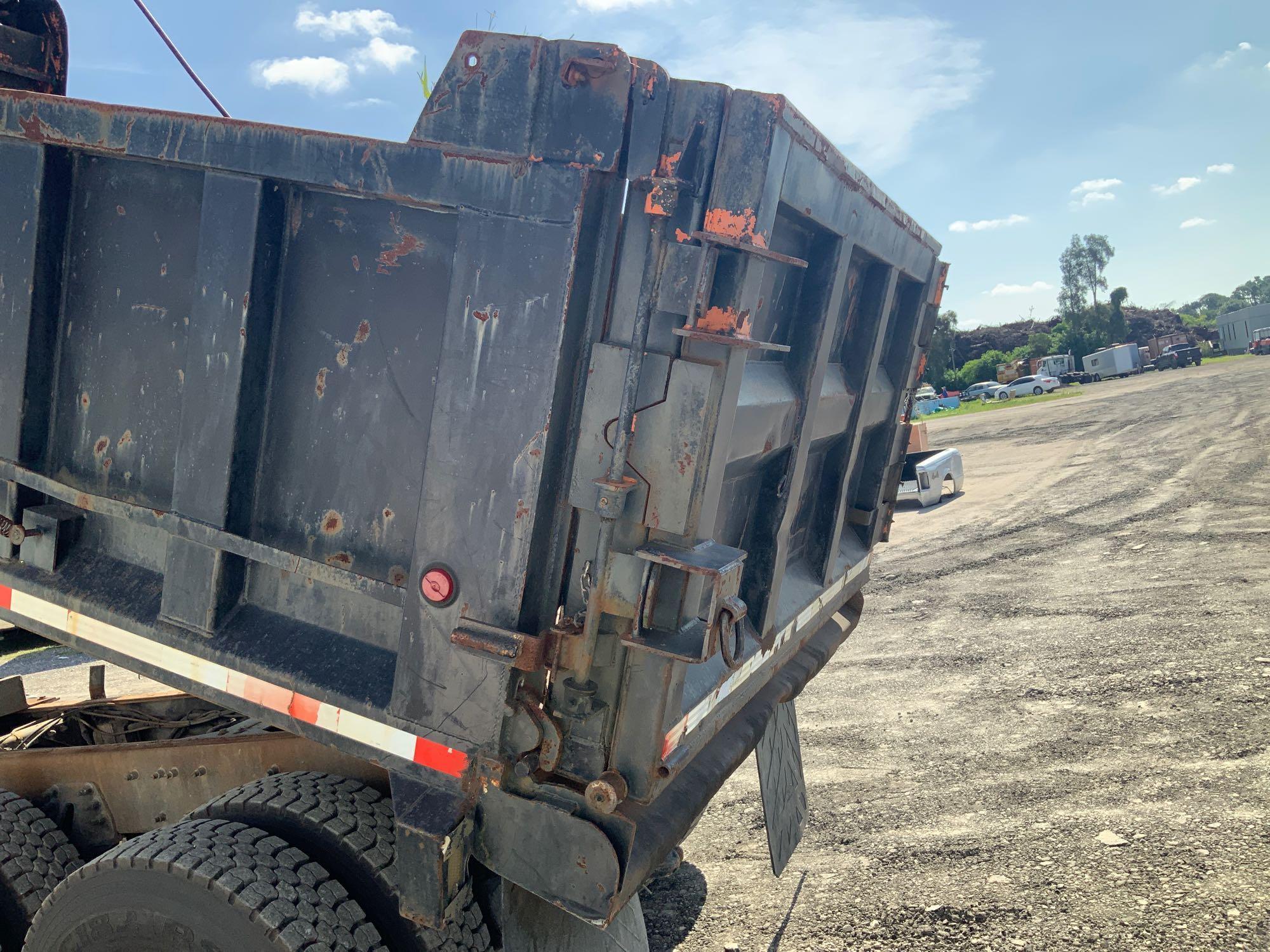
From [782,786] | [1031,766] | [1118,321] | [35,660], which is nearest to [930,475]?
[1031,766]

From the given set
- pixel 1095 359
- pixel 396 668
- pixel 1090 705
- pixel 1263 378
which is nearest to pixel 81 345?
pixel 396 668

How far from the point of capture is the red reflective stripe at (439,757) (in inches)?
75.5

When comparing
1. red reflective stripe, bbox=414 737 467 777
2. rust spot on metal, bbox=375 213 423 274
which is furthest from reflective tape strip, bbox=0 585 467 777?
rust spot on metal, bbox=375 213 423 274

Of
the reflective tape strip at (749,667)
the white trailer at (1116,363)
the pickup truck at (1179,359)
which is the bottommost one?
the reflective tape strip at (749,667)

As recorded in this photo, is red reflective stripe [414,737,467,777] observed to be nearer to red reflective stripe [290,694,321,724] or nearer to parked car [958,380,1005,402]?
red reflective stripe [290,694,321,724]

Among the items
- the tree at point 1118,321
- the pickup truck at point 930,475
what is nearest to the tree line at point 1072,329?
the tree at point 1118,321

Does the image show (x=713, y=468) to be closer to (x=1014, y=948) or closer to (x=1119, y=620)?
(x=1014, y=948)

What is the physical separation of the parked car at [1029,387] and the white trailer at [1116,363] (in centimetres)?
249

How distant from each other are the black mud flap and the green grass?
2896 centimetres

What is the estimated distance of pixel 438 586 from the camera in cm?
192

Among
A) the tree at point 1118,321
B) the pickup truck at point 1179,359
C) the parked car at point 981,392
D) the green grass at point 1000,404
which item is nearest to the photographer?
the green grass at point 1000,404

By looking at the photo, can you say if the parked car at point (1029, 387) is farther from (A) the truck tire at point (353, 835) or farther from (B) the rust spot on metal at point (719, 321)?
(A) the truck tire at point (353, 835)

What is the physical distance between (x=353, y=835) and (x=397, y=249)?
1.43 meters

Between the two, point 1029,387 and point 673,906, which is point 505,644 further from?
point 1029,387
